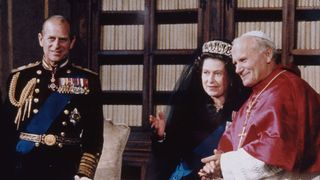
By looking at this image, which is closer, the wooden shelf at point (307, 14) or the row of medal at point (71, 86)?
the row of medal at point (71, 86)

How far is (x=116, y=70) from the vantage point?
4293mm

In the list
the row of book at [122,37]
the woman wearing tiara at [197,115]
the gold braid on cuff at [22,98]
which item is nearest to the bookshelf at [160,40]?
the row of book at [122,37]

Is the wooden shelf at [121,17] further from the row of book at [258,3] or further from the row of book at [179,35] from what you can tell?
the row of book at [258,3]

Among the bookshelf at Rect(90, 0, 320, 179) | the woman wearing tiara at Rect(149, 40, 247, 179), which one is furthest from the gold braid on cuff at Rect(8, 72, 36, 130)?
the bookshelf at Rect(90, 0, 320, 179)

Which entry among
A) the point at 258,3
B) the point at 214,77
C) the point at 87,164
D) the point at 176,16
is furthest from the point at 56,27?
the point at 258,3

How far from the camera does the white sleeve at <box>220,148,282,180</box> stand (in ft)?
8.21

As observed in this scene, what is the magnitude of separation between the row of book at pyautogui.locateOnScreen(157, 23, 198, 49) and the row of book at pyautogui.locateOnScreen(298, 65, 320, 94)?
0.76 meters

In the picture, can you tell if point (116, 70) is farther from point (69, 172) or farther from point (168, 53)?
point (69, 172)

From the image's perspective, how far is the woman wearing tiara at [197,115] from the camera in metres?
3.06

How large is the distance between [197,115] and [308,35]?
47.4 inches

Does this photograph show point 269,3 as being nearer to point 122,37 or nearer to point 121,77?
point 122,37

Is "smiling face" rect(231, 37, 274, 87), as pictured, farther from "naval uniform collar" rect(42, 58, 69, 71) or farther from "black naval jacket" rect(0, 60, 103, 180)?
"naval uniform collar" rect(42, 58, 69, 71)

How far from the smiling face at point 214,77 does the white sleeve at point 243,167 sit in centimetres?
49

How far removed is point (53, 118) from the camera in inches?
119
